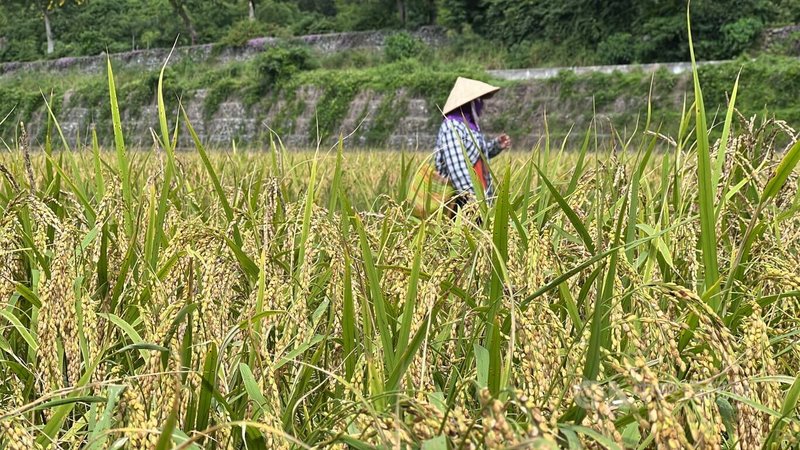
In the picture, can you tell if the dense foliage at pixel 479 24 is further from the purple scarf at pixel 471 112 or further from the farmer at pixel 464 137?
the farmer at pixel 464 137

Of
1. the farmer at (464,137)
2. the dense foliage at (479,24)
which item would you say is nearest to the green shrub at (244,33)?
the dense foliage at (479,24)

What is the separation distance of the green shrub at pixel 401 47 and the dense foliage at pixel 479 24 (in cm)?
125

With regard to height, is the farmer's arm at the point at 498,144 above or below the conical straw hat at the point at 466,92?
below

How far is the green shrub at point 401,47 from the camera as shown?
20.3m

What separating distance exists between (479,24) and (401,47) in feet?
7.74

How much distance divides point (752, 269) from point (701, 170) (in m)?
0.31

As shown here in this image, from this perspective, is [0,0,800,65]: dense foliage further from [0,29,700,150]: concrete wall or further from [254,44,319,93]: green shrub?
[254,44,319,93]: green shrub

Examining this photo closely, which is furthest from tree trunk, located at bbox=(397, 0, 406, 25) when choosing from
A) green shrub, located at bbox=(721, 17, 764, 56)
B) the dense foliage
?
green shrub, located at bbox=(721, 17, 764, 56)

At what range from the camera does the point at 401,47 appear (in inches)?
807

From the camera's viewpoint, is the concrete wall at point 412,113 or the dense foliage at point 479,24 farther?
the dense foliage at point 479,24

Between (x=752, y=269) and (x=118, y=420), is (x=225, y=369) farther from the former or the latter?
(x=752, y=269)

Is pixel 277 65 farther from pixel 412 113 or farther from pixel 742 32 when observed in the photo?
pixel 742 32

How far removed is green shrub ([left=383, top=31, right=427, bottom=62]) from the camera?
66.7 ft

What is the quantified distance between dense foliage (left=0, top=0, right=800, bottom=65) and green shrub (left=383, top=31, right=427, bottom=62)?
4.12ft
